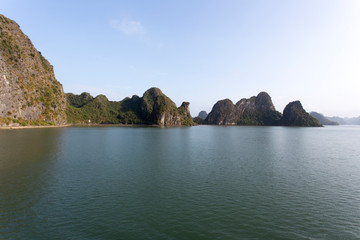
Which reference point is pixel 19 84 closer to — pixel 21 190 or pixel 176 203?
pixel 21 190

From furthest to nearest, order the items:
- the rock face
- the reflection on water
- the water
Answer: the rock face, the reflection on water, the water

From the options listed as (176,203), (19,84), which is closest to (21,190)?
(176,203)

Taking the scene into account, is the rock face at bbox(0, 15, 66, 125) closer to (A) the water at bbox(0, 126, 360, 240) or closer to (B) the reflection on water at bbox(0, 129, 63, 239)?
(B) the reflection on water at bbox(0, 129, 63, 239)

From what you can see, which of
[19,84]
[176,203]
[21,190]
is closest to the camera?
[176,203]

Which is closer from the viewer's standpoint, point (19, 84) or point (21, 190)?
point (21, 190)

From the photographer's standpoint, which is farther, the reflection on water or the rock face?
the rock face

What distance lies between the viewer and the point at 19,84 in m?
167

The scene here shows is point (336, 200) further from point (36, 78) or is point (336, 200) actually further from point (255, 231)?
point (36, 78)

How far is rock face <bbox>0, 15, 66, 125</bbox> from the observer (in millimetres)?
150500

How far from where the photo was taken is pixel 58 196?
23375mm

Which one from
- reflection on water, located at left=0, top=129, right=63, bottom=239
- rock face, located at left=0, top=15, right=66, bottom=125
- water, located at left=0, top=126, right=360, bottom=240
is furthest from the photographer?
Answer: rock face, located at left=0, top=15, right=66, bottom=125

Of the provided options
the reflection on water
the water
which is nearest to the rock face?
the reflection on water

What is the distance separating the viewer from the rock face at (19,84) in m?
150

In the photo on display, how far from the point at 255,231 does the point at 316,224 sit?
20.0 ft
